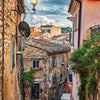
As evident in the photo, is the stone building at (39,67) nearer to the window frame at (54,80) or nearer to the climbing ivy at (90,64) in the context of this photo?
the window frame at (54,80)

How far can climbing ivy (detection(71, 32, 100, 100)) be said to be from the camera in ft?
17.6

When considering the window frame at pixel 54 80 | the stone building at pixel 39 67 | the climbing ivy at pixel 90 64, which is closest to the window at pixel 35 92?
the stone building at pixel 39 67

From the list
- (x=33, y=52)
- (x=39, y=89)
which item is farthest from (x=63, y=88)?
(x=33, y=52)

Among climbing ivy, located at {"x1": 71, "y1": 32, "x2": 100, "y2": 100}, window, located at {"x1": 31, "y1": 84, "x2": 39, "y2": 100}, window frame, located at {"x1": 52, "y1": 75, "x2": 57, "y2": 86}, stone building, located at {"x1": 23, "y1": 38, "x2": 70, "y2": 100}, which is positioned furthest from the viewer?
window frame, located at {"x1": 52, "y1": 75, "x2": 57, "y2": 86}

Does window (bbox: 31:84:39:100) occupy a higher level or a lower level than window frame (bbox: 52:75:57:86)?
lower

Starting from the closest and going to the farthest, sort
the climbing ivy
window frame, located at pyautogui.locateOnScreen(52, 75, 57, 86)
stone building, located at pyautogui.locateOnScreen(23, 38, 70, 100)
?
the climbing ivy
stone building, located at pyautogui.locateOnScreen(23, 38, 70, 100)
window frame, located at pyautogui.locateOnScreen(52, 75, 57, 86)

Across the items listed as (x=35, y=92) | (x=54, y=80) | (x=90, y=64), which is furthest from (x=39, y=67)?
(x=90, y=64)

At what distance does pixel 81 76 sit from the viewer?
6.98 m

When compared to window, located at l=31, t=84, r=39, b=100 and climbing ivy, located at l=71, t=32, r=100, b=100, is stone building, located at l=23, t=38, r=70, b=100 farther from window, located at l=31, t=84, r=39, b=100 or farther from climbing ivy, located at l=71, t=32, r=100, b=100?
climbing ivy, located at l=71, t=32, r=100, b=100

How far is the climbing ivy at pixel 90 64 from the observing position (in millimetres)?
5379

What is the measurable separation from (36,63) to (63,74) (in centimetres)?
593

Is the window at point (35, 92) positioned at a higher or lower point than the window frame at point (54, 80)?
lower

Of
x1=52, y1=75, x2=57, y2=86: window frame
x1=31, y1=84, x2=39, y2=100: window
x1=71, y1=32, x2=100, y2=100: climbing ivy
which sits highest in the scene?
x1=71, y1=32, x2=100, y2=100: climbing ivy

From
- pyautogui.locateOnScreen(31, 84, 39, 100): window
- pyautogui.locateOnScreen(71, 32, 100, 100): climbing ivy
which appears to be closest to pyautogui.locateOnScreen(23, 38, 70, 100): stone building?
pyautogui.locateOnScreen(31, 84, 39, 100): window
